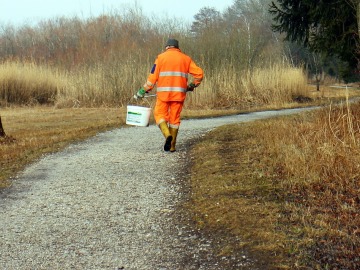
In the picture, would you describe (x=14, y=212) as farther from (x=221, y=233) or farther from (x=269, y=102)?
(x=269, y=102)

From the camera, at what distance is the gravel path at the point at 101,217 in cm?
415

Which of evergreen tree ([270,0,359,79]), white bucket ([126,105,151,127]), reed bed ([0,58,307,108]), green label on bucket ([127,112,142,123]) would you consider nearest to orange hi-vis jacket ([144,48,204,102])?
white bucket ([126,105,151,127])

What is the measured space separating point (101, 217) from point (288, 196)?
193 centimetres

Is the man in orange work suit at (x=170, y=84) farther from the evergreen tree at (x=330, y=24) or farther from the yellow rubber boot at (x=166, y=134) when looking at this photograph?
the evergreen tree at (x=330, y=24)

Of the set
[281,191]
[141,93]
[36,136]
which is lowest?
[36,136]

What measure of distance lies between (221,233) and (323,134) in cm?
357

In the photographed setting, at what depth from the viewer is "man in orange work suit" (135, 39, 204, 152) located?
8578 mm

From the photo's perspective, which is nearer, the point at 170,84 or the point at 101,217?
the point at 101,217

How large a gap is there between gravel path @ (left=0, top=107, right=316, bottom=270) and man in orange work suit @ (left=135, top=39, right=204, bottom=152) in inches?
18.0

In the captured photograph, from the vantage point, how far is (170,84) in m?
8.57

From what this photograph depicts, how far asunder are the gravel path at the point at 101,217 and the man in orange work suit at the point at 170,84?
1.50ft

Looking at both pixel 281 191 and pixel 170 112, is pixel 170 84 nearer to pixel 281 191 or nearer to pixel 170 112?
pixel 170 112

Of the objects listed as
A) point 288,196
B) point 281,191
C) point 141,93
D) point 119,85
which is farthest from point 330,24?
point 119,85

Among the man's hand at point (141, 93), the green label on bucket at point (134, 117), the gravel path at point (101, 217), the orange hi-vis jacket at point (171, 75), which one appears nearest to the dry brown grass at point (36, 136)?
the gravel path at point (101, 217)
